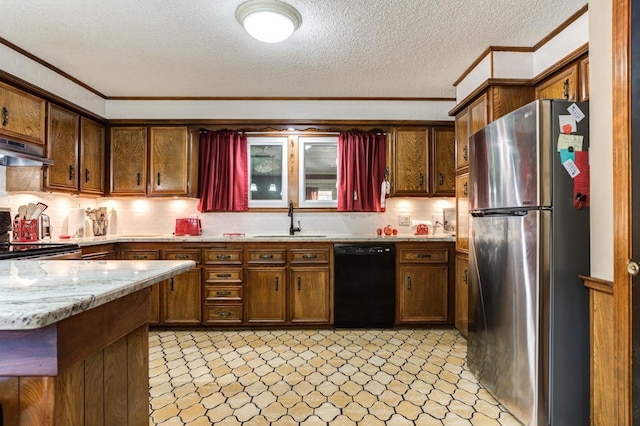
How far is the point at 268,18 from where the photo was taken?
7.16 feet

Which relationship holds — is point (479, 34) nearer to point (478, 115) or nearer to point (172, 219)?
point (478, 115)

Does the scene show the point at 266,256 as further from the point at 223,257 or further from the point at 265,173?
the point at 265,173

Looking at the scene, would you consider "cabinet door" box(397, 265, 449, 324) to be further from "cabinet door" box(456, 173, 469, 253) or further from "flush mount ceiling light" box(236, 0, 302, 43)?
"flush mount ceiling light" box(236, 0, 302, 43)

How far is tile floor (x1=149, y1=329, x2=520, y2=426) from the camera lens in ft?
6.46

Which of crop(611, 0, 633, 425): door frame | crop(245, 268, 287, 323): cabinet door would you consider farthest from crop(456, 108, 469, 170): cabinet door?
crop(245, 268, 287, 323): cabinet door

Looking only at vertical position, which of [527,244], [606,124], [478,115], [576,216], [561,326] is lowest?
[561,326]

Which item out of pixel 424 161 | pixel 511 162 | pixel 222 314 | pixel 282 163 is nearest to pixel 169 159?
pixel 282 163

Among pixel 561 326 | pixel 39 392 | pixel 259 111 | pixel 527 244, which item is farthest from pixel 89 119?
pixel 561 326

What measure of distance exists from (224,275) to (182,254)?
469mm

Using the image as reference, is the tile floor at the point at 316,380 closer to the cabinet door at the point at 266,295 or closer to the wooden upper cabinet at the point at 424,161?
the cabinet door at the point at 266,295

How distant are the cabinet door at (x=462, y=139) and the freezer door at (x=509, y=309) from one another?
0.93m

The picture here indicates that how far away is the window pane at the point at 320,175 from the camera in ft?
13.2

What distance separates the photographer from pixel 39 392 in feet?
2.99

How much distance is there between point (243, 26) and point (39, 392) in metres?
2.27
